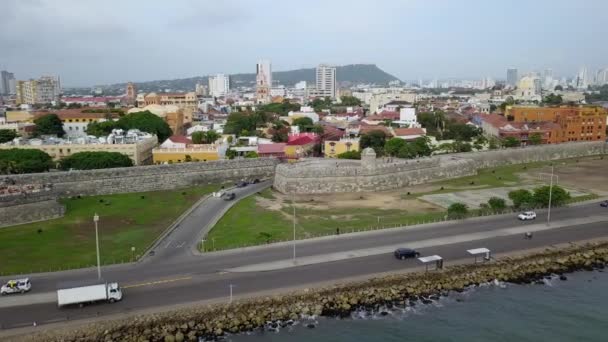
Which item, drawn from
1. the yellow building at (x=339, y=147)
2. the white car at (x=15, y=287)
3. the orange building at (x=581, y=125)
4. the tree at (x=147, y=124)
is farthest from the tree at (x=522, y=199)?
the tree at (x=147, y=124)

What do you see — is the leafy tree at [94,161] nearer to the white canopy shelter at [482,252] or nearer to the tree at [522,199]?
the white canopy shelter at [482,252]

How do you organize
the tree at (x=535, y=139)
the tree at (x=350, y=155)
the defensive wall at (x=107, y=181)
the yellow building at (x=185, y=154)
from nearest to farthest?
the defensive wall at (x=107, y=181) → the yellow building at (x=185, y=154) → the tree at (x=350, y=155) → the tree at (x=535, y=139)

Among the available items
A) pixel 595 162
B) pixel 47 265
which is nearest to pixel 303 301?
pixel 47 265

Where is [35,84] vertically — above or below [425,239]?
above

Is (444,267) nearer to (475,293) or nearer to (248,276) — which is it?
(475,293)

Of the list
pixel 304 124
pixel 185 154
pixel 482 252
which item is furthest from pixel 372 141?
pixel 482 252

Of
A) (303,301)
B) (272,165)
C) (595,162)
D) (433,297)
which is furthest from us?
(595,162)

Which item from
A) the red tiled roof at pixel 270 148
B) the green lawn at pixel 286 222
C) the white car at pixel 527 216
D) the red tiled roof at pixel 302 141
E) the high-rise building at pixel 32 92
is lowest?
the green lawn at pixel 286 222
